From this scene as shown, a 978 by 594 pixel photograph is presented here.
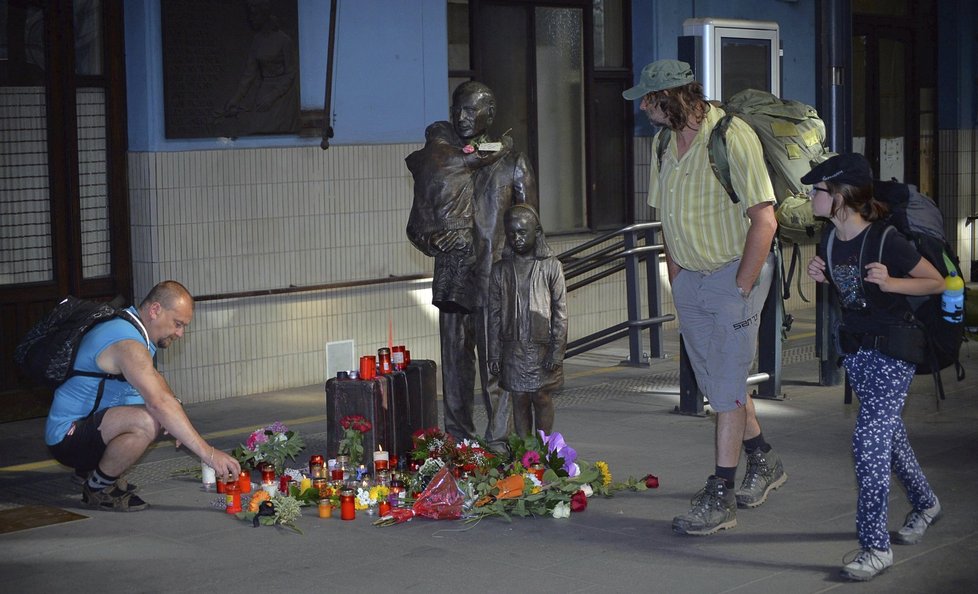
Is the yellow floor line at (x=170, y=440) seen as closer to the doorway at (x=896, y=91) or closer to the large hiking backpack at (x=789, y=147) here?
the large hiking backpack at (x=789, y=147)

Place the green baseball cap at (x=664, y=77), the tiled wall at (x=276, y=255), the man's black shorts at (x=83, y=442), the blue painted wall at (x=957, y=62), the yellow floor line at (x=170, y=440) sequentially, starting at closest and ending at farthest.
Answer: the green baseball cap at (x=664, y=77) → the man's black shorts at (x=83, y=442) → the yellow floor line at (x=170, y=440) → the tiled wall at (x=276, y=255) → the blue painted wall at (x=957, y=62)

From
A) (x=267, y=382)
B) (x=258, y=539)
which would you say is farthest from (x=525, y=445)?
(x=267, y=382)

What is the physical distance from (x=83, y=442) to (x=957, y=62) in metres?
12.9

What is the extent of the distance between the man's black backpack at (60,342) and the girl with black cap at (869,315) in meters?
3.36

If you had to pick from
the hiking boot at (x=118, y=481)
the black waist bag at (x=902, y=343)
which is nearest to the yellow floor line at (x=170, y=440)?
the hiking boot at (x=118, y=481)

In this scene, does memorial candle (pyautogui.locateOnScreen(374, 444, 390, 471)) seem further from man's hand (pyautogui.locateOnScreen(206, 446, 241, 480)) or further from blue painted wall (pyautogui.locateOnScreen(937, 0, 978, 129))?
blue painted wall (pyautogui.locateOnScreen(937, 0, 978, 129))

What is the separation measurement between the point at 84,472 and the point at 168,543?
1001mm

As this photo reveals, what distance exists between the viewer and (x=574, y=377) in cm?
1120

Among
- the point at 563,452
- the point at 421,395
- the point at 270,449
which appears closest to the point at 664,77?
the point at 563,452

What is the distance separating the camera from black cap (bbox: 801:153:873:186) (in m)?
5.88

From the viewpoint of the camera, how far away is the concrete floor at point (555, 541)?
589 cm

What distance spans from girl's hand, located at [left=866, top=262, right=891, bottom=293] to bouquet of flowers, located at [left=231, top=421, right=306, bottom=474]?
3.55 m

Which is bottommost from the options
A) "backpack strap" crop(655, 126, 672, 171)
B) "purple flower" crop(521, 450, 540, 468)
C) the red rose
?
the red rose

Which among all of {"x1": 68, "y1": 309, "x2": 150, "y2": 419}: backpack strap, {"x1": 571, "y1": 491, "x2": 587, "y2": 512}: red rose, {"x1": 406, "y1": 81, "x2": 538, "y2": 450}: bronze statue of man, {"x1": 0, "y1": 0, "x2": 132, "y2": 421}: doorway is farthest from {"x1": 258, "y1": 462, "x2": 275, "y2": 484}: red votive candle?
{"x1": 0, "y1": 0, "x2": 132, "y2": 421}: doorway
